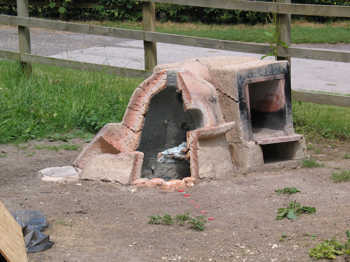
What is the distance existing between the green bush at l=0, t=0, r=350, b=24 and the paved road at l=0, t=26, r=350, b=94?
70cm

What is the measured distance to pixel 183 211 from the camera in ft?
14.9

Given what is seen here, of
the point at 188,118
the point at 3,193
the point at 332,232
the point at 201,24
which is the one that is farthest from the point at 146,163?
the point at 201,24

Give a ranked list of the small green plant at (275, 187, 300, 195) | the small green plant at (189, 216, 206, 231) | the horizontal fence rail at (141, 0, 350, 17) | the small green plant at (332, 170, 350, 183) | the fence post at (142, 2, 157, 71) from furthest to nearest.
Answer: the fence post at (142, 2, 157, 71)
the horizontal fence rail at (141, 0, 350, 17)
the small green plant at (332, 170, 350, 183)
the small green plant at (275, 187, 300, 195)
the small green plant at (189, 216, 206, 231)

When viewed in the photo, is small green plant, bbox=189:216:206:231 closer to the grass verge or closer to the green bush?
the grass verge

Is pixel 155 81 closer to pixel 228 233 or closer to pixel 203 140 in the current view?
pixel 203 140

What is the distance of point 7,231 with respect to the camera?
10.7 ft

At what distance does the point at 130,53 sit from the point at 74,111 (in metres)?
5.68

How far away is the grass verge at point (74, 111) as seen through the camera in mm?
6523

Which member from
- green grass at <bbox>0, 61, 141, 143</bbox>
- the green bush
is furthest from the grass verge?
the green bush

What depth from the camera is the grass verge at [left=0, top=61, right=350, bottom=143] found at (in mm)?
6523

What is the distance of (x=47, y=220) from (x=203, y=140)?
1.49 metres

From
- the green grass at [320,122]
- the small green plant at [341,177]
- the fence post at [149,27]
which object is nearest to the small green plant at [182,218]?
the small green plant at [341,177]

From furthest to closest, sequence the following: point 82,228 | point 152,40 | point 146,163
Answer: point 152,40 → point 146,163 → point 82,228

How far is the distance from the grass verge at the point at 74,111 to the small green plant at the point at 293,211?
2193 mm
